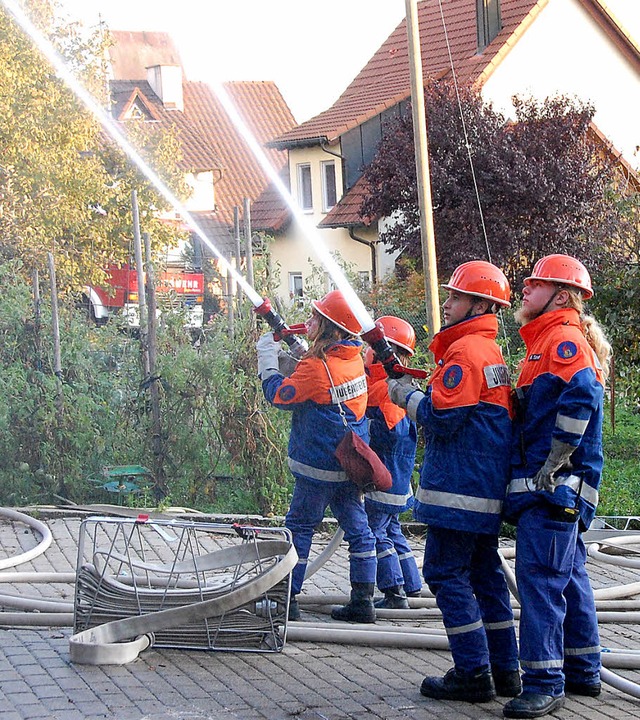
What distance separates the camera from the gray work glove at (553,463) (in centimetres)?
529

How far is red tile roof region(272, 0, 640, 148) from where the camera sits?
29484mm

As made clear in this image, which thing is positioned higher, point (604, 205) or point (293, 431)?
point (604, 205)

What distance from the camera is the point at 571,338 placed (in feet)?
18.0

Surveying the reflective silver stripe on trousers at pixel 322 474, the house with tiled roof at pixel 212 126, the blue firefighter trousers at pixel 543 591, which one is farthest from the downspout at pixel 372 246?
the blue firefighter trousers at pixel 543 591

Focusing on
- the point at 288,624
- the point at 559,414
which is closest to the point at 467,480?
the point at 559,414

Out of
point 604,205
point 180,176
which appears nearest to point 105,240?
point 180,176

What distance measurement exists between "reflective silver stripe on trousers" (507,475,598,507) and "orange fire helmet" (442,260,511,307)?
Result: 87 cm

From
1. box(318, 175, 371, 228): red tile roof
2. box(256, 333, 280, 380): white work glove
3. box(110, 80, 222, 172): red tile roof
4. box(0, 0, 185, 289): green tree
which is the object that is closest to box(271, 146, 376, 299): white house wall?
box(318, 175, 371, 228): red tile roof

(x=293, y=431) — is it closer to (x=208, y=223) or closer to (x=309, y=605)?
(x=309, y=605)

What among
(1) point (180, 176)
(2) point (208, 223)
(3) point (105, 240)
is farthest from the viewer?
(2) point (208, 223)

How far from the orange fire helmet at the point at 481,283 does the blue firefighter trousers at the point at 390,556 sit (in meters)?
2.24

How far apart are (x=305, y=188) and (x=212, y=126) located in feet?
45.6

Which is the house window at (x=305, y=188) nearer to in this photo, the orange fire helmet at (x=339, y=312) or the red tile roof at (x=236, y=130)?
the red tile roof at (x=236, y=130)

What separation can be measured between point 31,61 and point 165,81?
3264cm
